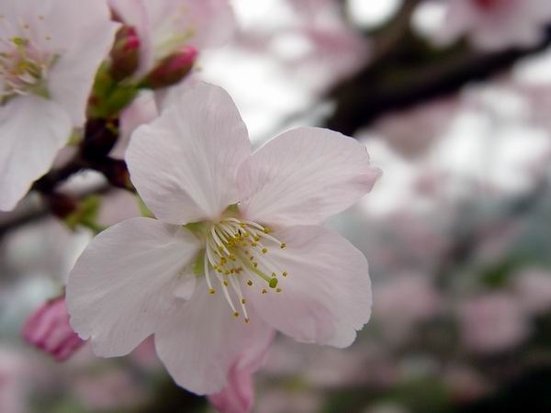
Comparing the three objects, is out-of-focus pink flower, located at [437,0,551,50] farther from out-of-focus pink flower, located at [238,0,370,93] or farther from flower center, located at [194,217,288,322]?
flower center, located at [194,217,288,322]

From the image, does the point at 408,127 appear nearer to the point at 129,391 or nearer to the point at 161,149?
the point at 129,391

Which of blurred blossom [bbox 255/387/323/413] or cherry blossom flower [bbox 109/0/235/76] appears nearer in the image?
cherry blossom flower [bbox 109/0/235/76]

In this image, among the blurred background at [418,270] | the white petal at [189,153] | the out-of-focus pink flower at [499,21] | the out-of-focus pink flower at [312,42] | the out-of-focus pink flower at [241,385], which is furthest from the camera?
the blurred background at [418,270]

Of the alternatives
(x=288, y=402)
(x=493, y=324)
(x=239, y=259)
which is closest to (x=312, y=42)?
(x=493, y=324)

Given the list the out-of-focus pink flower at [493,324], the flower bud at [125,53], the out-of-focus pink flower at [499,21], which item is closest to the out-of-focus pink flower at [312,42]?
the out-of-focus pink flower at [499,21]

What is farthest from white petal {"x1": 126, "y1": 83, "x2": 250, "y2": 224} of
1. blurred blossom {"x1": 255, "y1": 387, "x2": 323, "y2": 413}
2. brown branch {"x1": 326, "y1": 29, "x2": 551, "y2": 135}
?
blurred blossom {"x1": 255, "y1": 387, "x2": 323, "y2": 413}

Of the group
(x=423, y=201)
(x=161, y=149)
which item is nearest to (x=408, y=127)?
(x=423, y=201)

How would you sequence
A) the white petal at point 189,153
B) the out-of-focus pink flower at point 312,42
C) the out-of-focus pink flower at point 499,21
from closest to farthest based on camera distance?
the white petal at point 189,153 → the out-of-focus pink flower at point 499,21 → the out-of-focus pink flower at point 312,42

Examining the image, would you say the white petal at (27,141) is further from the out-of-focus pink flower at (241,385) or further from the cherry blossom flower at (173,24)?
the out-of-focus pink flower at (241,385)
